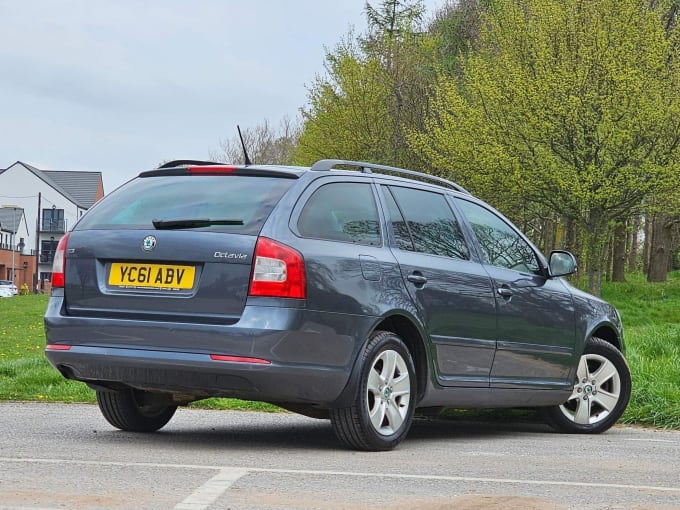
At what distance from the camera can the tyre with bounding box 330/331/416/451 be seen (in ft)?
22.6

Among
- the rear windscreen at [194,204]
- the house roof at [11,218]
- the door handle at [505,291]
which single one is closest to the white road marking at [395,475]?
the rear windscreen at [194,204]

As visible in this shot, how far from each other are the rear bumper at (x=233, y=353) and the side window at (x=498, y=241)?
1821 mm

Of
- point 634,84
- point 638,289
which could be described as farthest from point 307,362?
point 638,289

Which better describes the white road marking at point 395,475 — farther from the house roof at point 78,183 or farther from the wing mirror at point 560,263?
the house roof at point 78,183

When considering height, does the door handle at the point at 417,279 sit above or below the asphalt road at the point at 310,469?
above

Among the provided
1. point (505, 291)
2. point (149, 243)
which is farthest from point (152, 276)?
point (505, 291)

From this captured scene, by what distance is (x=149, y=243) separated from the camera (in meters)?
6.80

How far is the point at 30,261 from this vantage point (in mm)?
114688

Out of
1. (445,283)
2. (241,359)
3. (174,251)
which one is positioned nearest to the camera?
(241,359)

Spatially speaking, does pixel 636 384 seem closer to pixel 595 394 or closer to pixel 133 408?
pixel 595 394

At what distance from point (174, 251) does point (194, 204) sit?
0.41 meters

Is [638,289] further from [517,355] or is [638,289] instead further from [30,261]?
[30,261]

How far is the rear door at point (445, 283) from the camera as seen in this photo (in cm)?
753

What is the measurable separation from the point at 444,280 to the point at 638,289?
1194 inches
